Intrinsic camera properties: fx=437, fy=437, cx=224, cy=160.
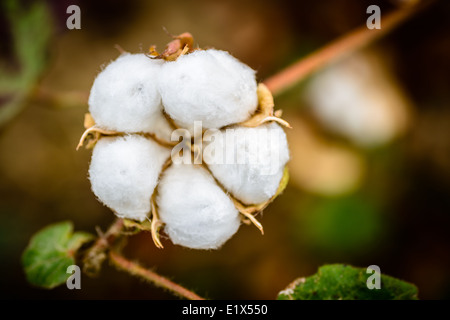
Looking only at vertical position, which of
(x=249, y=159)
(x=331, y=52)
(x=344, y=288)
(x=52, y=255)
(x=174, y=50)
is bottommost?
(x=344, y=288)

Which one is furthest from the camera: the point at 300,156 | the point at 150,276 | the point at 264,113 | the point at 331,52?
the point at 300,156

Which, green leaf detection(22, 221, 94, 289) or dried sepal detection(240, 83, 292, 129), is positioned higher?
dried sepal detection(240, 83, 292, 129)

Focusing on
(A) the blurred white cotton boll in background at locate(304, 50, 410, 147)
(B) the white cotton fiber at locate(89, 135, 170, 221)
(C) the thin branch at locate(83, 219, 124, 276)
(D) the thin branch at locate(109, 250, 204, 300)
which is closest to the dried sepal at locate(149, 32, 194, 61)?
(B) the white cotton fiber at locate(89, 135, 170, 221)

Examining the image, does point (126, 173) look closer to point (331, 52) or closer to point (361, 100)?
point (331, 52)

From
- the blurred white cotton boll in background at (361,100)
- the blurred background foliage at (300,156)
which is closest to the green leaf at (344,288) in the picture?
the blurred background foliage at (300,156)

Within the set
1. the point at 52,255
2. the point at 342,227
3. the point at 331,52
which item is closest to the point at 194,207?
the point at 52,255

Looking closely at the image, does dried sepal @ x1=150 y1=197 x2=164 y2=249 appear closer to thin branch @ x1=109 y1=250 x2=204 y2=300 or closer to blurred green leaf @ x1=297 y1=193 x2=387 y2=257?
thin branch @ x1=109 y1=250 x2=204 y2=300

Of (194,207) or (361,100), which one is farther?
(361,100)
